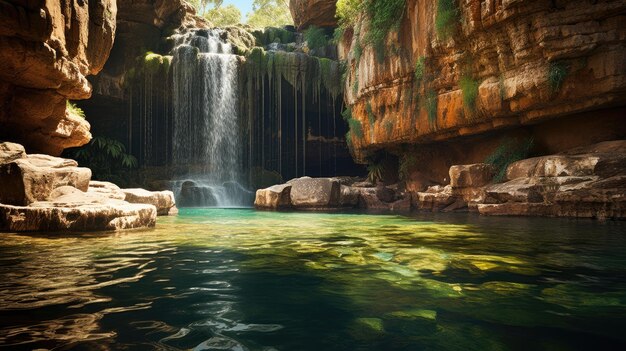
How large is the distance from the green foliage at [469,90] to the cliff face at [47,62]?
10.1 metres

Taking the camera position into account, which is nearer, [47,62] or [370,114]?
[47,62]

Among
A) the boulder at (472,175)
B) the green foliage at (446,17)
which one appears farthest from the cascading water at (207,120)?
the boulder at (472,175)

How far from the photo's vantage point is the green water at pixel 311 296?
1829 millimetres

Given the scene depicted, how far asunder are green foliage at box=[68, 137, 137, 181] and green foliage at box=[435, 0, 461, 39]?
16.2 m

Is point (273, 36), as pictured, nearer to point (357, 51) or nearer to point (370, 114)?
point (357, 51)

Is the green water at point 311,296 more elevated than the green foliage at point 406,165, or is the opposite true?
the green foliage at point 406,165

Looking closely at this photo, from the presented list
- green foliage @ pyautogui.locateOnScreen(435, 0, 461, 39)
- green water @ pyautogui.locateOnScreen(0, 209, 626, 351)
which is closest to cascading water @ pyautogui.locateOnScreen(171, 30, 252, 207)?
green foliage @ pyautogui.locateOnScreen(435, 0, 461, 39)

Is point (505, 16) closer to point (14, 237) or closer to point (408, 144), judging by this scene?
point (408, 144)

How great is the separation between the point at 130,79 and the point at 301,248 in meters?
18.7

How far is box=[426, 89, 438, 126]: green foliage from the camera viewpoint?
44.6ft

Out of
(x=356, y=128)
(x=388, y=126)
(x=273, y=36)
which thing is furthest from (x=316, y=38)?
(x=388, y=126)

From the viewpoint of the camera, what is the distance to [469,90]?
1216 cm

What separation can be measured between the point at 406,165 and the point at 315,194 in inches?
200

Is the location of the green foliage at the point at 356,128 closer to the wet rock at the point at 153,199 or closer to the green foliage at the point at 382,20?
the green foliage at the point at 382,20
